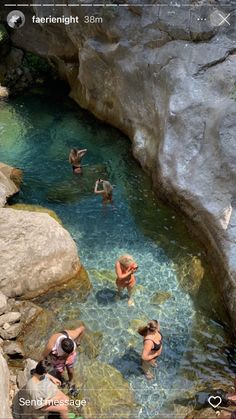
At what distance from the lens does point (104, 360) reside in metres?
9.31

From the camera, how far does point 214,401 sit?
8562mm

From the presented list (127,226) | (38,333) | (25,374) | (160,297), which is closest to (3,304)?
(38,333)

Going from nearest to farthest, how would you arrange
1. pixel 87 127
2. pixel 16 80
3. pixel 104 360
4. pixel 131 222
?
pixel 104 360 < pixel 131 222 < pixel 87 127 < pixel 16 80

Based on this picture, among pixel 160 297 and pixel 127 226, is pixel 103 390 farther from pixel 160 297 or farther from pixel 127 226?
A: pixel 127 226

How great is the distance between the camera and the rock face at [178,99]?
1173cm

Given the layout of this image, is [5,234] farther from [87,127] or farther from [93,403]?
[87,127]

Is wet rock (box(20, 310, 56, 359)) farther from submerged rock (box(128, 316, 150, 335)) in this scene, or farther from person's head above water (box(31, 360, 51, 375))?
submerged rock (box(128, 316, 150, 335))

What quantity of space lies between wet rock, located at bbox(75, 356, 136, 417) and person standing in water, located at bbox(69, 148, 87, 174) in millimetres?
8102

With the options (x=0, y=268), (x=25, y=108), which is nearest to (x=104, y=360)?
(x=0, y=268)

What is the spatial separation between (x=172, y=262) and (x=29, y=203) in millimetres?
5344

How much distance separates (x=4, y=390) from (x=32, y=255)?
3.68 metres

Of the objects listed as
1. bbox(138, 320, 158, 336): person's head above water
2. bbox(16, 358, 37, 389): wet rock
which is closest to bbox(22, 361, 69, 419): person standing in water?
bbox(16, 358, 37, 389): wet rock

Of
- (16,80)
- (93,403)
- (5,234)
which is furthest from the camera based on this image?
(16,80)

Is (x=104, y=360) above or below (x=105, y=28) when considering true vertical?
below
